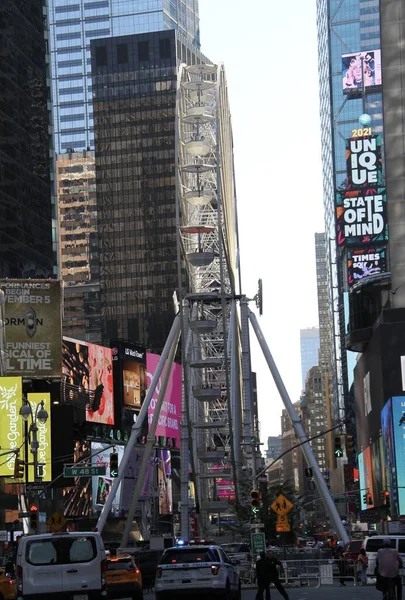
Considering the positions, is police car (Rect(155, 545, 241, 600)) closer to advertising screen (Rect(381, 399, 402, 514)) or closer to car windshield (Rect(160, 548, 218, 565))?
car windshield (Rect(160, 548, 218, 565))

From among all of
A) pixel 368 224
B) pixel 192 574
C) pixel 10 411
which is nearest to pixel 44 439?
pixel 10 411

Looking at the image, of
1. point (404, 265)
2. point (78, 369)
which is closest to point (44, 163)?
point (78, 369)

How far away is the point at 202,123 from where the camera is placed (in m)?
109

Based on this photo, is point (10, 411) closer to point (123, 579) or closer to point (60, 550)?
point (123, 579)

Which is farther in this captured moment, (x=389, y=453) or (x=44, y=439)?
(x=44, y=439)

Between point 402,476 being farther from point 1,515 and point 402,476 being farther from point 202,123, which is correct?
point 1,515

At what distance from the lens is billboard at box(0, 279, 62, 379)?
134 m

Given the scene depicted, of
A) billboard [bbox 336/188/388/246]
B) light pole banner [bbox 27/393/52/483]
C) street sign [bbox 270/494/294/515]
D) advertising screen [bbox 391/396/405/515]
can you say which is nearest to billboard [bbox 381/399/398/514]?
advertising screen [bbox 391/396/405/515]

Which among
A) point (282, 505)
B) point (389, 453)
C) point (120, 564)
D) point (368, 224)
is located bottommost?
point (120, 564)

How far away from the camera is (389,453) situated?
113 metres

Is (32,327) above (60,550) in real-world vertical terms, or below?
above

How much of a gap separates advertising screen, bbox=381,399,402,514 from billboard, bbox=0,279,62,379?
111ft

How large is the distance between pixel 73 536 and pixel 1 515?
324ft

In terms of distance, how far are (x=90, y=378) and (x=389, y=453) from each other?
5823 centimetres
